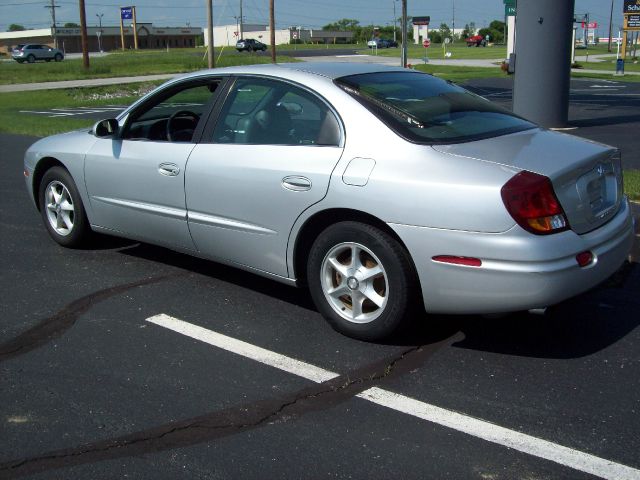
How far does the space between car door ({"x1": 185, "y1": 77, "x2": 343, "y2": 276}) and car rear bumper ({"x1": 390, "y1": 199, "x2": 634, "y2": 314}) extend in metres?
0.74

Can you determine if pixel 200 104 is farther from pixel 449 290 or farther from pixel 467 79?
pixel 467 79

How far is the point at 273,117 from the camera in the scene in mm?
4855

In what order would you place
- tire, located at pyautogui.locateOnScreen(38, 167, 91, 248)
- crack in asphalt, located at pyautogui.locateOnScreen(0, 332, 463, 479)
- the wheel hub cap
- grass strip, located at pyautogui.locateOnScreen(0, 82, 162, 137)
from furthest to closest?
grass strip, located at pyautogui.locateOnScreen(0, 82, 162, 137), tire, located at pyautogui.locateOnScreen(38, 167, 91, 248), the wheel hub cap, crack in asphalt, located at pyautogui.locateOnScreen(0, 332, 463, 479)

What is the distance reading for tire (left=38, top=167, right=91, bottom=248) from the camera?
6.17 meters

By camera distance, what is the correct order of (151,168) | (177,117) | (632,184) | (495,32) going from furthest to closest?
(495,32)
(632,184)
(177,117)
(151,168)

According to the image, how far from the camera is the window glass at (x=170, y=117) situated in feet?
17.9

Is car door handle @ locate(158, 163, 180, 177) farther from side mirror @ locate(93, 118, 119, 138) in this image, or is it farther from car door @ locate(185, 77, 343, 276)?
side mirror @ locate(93, 118, 119, 138)

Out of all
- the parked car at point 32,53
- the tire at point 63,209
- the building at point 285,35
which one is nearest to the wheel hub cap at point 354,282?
the tire at point 63,209

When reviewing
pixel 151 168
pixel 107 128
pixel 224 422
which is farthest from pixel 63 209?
pixel 224 422

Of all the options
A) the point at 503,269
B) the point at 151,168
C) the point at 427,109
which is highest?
the point at 427,109

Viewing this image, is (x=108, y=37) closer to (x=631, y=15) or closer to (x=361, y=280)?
(x=631, y=15)

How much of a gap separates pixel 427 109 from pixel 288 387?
6.23 feet

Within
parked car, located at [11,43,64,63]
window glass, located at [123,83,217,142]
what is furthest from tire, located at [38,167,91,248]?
parked car, located at [11,43,64,63]

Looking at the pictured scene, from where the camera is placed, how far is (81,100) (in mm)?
28375
